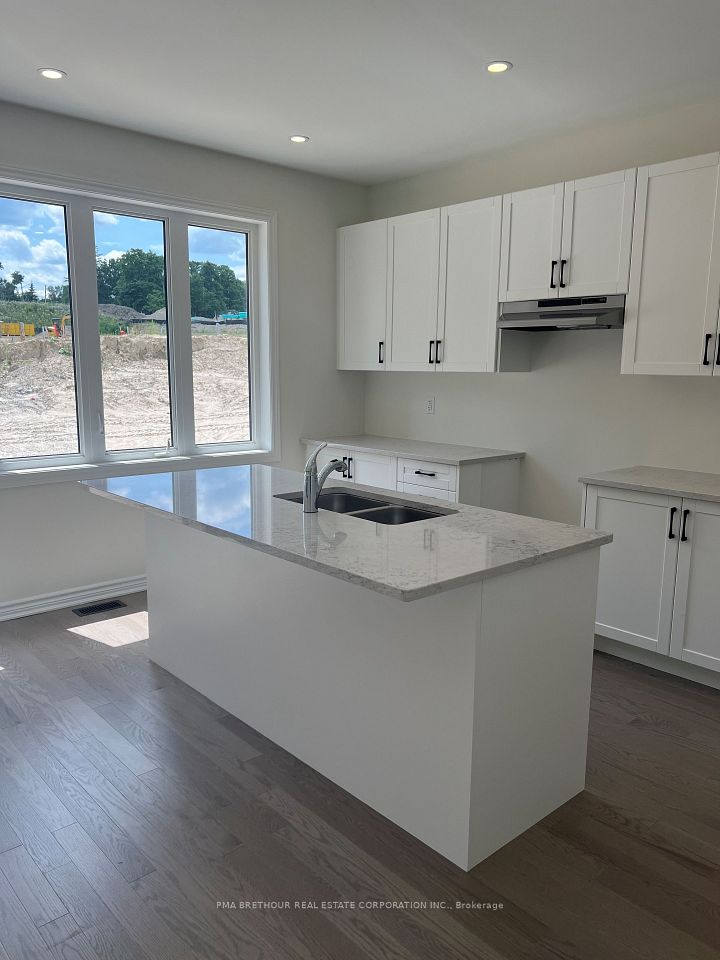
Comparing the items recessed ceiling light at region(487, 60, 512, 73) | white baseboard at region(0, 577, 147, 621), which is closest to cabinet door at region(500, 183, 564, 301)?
recessed ceiling light at region(487, 60, 512, 73)

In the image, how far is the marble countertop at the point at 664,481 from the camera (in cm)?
313

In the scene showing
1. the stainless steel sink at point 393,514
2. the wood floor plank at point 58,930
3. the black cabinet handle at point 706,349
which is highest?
the black cabinet handle at point 706,349

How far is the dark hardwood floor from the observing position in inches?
69.7

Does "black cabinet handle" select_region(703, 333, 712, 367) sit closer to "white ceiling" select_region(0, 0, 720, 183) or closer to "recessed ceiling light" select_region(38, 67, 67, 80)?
"white ceiling" select_region(0, 0, 720, 183)

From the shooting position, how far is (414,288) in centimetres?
456

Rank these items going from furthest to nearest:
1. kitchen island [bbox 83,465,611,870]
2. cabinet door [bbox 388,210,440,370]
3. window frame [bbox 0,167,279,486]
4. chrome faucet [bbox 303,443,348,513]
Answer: cabinet door [bbox 388,210,440,370], window frame [bbox 0,167,279,486], chrome faucet [bbox 303,443,348,513], kitchen island [bbox 83,465,611,870]

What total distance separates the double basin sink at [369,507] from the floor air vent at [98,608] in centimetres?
185

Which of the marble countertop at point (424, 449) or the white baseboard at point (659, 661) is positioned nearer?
the white baseboard at point (659, 661)

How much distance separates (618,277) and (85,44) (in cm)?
261

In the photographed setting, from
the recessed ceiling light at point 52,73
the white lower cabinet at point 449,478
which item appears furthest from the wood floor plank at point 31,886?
the recessed ceiling light at point 52,73

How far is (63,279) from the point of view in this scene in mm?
4070

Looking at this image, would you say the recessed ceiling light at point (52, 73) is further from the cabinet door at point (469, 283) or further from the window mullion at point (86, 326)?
the cabinet door at point (469, 283)

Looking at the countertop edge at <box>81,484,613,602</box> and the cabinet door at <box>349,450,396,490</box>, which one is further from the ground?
the countertop edge at <box>81,484,613,602</box>

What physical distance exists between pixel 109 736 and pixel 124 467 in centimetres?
196
